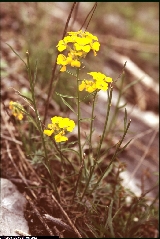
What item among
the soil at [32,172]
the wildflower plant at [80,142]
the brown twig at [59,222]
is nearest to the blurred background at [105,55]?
the soil at [32,172]

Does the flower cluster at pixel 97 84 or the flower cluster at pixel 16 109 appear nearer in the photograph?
the flower cluster at pixel 97 84

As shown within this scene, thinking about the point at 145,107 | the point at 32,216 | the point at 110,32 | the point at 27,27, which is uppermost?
the point at 110,32

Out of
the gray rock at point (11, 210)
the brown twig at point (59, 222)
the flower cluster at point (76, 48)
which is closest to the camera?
the flower cluster at point (76, 48)

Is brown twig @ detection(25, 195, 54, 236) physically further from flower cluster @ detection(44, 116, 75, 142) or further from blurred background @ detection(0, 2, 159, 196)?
blurred background @ detection(0, 2, 159, 196)

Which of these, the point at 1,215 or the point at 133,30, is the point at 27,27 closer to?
the point at 133,30

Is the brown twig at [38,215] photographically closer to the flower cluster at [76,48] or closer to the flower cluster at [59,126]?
the flower cluster at [59,126]

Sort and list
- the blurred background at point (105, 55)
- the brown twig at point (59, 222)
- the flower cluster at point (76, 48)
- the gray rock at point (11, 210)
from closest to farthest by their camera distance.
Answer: the flower cluster at point (76, 48) → the gray rock at point (11, 210) → the brown twig at point (59, 222) → the blurred background at point (105, 55)

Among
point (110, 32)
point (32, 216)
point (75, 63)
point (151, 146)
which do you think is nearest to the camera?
point (75, 63)

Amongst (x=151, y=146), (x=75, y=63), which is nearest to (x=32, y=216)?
(x=75, y=63)
